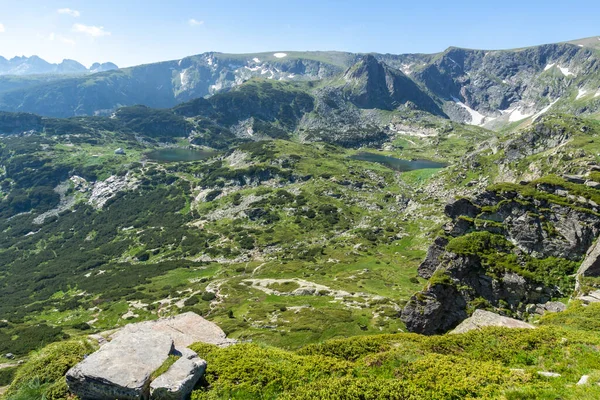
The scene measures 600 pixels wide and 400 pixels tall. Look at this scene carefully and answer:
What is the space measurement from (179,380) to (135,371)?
2387 millimetres

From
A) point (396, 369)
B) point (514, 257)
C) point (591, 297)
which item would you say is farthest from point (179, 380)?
point (514, 257)

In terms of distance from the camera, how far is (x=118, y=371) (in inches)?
669

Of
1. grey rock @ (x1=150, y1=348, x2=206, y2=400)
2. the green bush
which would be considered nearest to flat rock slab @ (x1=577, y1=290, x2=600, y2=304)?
grey rock @ (x1=150, y1=348, x2=206, y2=400)

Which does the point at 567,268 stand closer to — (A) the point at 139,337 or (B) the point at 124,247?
(A) the point at 139,337

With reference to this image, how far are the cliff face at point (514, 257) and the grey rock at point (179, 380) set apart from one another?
139ft

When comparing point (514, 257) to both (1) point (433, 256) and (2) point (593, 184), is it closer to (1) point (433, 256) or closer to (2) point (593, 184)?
(1) point (433, 256)

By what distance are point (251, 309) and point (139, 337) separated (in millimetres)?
58529

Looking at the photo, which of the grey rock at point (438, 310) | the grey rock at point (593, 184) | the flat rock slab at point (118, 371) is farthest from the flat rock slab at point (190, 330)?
the grey rock at point (593, 184)

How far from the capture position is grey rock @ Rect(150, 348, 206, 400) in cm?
1630

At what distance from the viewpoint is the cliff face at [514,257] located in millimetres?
Result: 48062

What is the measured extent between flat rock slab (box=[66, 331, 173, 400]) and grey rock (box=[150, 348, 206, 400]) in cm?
66

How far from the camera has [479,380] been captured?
16391 millimetres

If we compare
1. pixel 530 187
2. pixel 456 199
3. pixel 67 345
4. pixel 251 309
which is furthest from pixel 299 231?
pixel 67 345

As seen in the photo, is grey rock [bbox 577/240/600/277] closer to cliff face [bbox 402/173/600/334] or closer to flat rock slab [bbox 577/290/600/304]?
cliff face [bbox 402/173/600/334]
